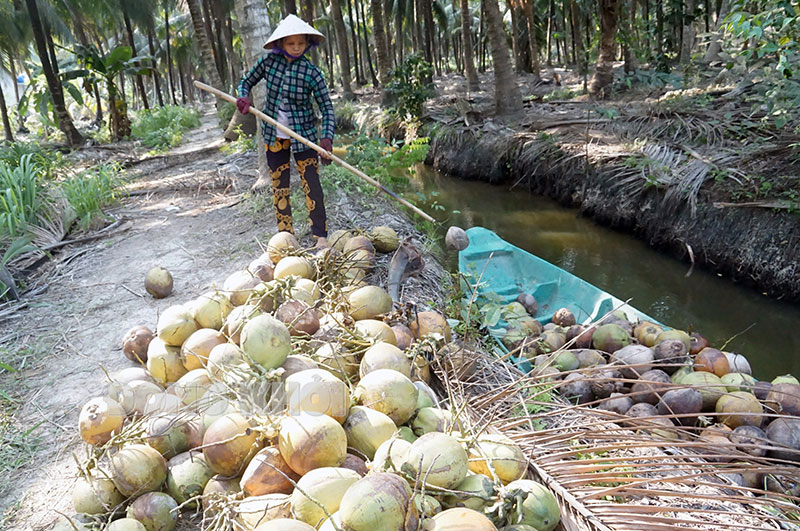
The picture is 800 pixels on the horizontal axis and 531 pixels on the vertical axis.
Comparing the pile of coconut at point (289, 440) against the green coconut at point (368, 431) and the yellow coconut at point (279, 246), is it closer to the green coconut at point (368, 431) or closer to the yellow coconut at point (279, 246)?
the green coconut at point (368, 431)

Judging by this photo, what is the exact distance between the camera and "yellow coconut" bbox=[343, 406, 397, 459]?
1665 mm

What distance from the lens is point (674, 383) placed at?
273cm

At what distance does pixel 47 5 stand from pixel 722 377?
23.2 metres

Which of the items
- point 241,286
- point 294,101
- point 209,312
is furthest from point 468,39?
point 209,312

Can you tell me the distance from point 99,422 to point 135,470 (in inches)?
12.5

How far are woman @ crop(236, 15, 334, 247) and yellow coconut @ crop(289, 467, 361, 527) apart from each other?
263cm

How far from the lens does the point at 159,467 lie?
174 centimetres

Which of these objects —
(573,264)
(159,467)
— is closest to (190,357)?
(159,467)

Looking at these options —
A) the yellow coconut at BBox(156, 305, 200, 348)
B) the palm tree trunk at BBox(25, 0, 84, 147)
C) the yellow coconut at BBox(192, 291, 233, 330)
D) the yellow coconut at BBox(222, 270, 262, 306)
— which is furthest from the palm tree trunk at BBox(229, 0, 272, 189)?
the palm tree trunk at BBox(25, 0, 84, 147)

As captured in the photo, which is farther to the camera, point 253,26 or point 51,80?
point 51,80

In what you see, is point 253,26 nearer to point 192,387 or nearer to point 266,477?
point 192,387

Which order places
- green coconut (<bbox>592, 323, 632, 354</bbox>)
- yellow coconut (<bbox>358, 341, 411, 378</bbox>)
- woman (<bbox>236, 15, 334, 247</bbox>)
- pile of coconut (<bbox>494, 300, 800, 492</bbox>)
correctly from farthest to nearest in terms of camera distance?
woman (<bbox>236, 15, 334, 247</bbox>) < green coconut (<bbox>592, 323, 632, 354</bbox>) < pile of coconut (<bbox>494, 300, 800, 492</bbox>) < yellow coconut (<bbox>358, 341, 411, 378</bbox>)

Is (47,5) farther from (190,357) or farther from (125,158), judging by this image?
(190,357)

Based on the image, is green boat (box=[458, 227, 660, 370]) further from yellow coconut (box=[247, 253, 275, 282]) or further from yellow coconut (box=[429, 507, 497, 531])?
yellow coconut (box=[429, 507, 497, 531])
